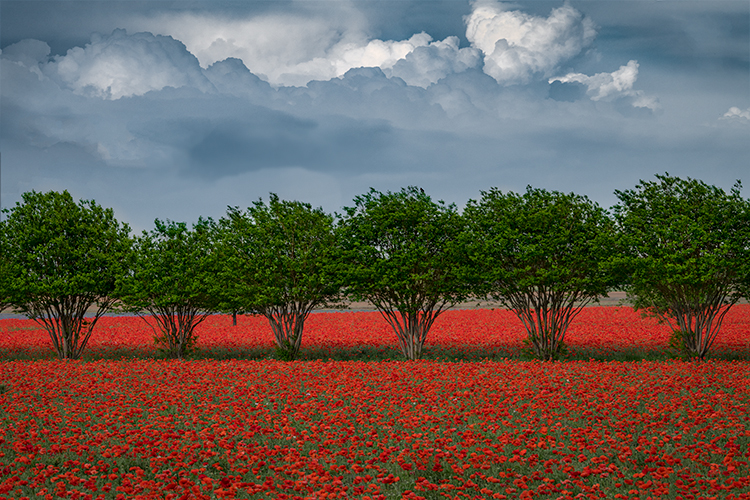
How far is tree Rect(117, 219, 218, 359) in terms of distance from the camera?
667 inches

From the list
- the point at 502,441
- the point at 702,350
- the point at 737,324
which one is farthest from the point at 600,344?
the point at 502,441

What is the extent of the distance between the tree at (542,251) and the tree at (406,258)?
0.79 meters

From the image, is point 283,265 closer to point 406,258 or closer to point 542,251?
point 406,258

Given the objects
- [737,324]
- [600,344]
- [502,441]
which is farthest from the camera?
[737,324]

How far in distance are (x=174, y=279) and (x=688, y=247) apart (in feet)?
53.1

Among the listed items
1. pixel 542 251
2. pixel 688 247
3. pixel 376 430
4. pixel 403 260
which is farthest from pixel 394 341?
pixel 376 430

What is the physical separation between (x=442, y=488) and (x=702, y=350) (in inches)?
531

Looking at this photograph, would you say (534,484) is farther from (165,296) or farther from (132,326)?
(132,326)

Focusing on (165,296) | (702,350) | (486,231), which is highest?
(486,231)

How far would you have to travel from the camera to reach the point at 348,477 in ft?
21.8

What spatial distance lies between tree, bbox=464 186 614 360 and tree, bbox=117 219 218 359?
351 inches

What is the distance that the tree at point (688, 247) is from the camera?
48.6 feet

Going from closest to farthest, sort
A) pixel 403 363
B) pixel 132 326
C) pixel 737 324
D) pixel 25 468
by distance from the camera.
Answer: pixel 25 468 → pixel 403 363 → pixel 737 324 → pixel 132 326

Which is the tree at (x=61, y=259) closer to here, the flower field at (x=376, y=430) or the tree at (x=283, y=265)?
the flower field at (x=376, y=430)
